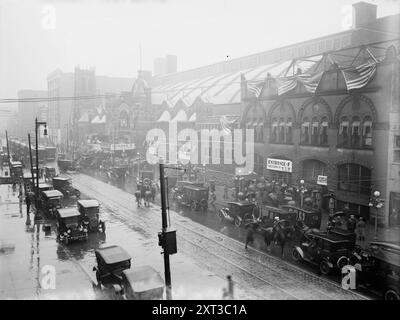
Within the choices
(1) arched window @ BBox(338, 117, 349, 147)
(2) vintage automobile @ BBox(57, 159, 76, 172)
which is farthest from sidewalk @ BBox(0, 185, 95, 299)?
(2) vintage automobile @ BBox(57, 159, 76, 172)

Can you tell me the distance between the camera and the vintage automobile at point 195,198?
114 feet

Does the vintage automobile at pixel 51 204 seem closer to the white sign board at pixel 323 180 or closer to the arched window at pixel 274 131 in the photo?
the arched window at pixel 274 131

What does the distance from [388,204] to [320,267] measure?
12.4 meters

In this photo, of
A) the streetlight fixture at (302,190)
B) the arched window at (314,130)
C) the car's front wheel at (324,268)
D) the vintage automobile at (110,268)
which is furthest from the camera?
the arched window at (314,130)

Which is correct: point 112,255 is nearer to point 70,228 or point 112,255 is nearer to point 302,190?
point 70,228

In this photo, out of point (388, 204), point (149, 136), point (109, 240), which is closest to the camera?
point (109, 240)

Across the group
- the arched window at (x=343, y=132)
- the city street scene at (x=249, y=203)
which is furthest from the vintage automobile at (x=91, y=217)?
the arched window at (x=343, y=132)

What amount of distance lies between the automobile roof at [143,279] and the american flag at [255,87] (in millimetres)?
30767

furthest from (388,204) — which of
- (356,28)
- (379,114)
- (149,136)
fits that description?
(149,136)

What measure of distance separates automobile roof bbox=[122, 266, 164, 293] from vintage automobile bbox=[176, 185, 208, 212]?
18.4 m

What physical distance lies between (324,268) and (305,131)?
20.5 m
